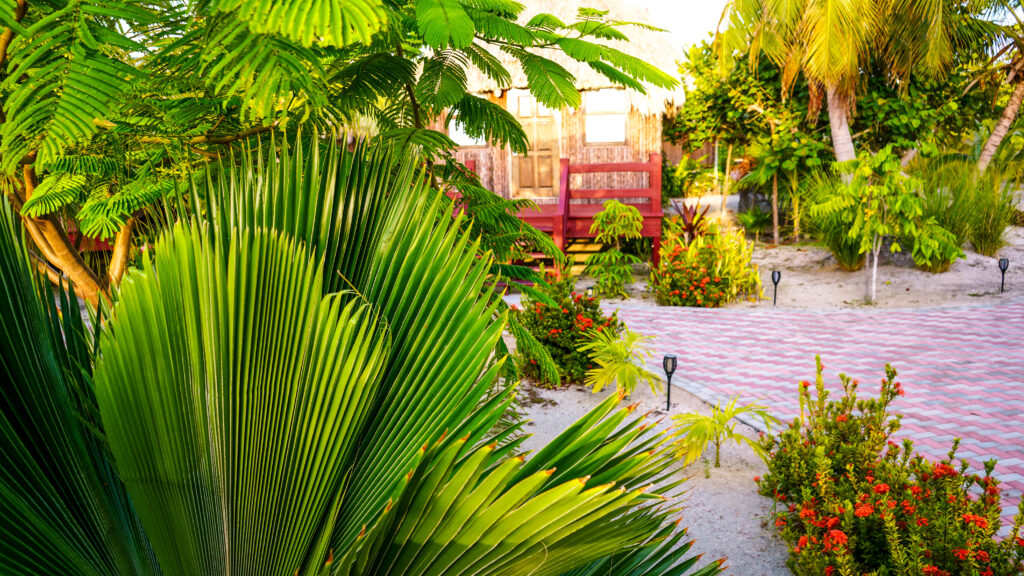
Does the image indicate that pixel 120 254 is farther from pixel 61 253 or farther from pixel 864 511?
pixel 864 511

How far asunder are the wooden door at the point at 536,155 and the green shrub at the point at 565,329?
7.17 m

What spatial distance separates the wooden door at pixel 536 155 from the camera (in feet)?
44.9

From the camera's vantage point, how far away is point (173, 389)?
854mm

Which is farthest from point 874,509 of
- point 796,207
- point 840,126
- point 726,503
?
point 796,207

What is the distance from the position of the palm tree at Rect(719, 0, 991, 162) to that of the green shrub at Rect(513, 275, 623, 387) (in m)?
6.83

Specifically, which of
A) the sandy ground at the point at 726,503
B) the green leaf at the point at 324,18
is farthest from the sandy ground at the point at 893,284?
the green leaf at the point at 324,18

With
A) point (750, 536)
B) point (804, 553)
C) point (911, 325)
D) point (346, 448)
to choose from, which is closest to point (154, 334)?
point (346, 448)

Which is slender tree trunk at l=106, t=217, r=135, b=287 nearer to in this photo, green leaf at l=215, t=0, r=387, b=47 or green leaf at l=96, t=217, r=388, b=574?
green leaf at l=96, t=217, r=388, b=574

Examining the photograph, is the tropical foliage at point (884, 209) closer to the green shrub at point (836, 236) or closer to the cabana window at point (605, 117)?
the green shrub at point (836, 236)

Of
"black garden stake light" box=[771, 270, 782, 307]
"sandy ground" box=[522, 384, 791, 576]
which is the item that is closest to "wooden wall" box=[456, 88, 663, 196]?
"black garden stake light" box=[771, 270, 782, 307]

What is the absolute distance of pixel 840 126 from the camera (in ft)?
39.2

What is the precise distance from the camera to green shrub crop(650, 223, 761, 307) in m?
9.91

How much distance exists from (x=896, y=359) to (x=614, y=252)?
459 centimetres

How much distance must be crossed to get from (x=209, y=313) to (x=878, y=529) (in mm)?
3275
